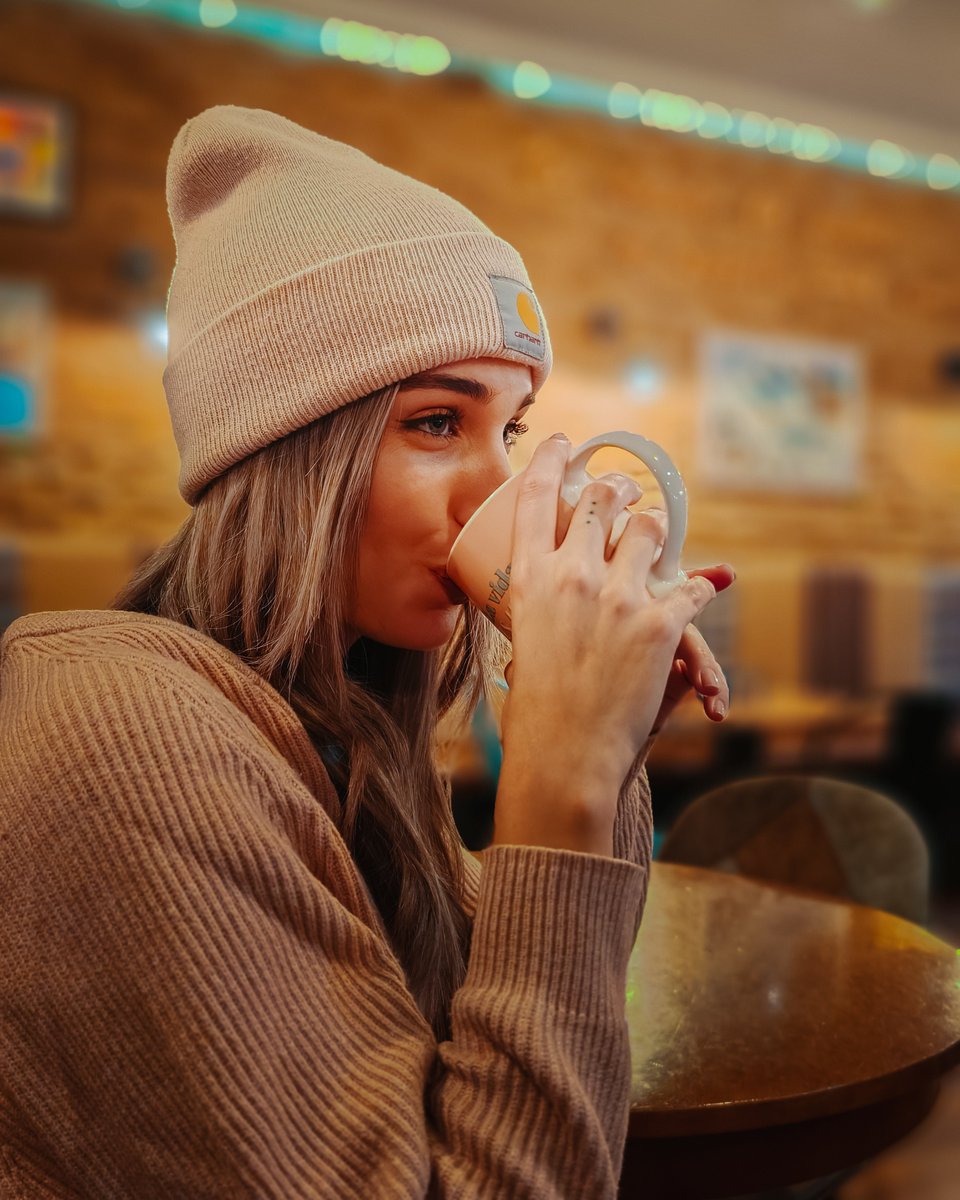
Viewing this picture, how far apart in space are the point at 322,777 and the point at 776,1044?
505mm

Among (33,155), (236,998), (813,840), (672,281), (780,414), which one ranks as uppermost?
(33,155)

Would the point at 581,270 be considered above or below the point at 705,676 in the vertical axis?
Result: above

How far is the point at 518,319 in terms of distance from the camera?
1136mm

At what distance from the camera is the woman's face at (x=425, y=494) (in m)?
1.04

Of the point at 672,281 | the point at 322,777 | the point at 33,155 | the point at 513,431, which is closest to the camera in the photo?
the point at 322,777

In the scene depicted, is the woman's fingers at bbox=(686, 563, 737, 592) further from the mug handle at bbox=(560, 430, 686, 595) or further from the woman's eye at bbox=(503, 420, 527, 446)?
the woman's eye at bbox=(503, 420, 527, 446)

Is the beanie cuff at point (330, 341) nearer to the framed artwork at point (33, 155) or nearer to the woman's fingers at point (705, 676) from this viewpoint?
the woman's fingers at point (705, 676)

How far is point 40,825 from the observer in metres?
0.76

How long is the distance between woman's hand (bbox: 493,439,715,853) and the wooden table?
295 millimetres

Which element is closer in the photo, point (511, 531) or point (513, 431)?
point (511, 531)

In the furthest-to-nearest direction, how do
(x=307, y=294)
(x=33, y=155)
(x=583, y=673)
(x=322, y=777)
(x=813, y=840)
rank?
(x=33, y=155)
(x=813, y=840)
(x=307, y=294)
(x=322, y=777)
(x=583, y=673)

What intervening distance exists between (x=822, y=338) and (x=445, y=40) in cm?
269

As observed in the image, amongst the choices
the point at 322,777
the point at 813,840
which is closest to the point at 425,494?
the point at 322,777

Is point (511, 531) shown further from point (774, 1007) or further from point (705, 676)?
point (774, 1007)
